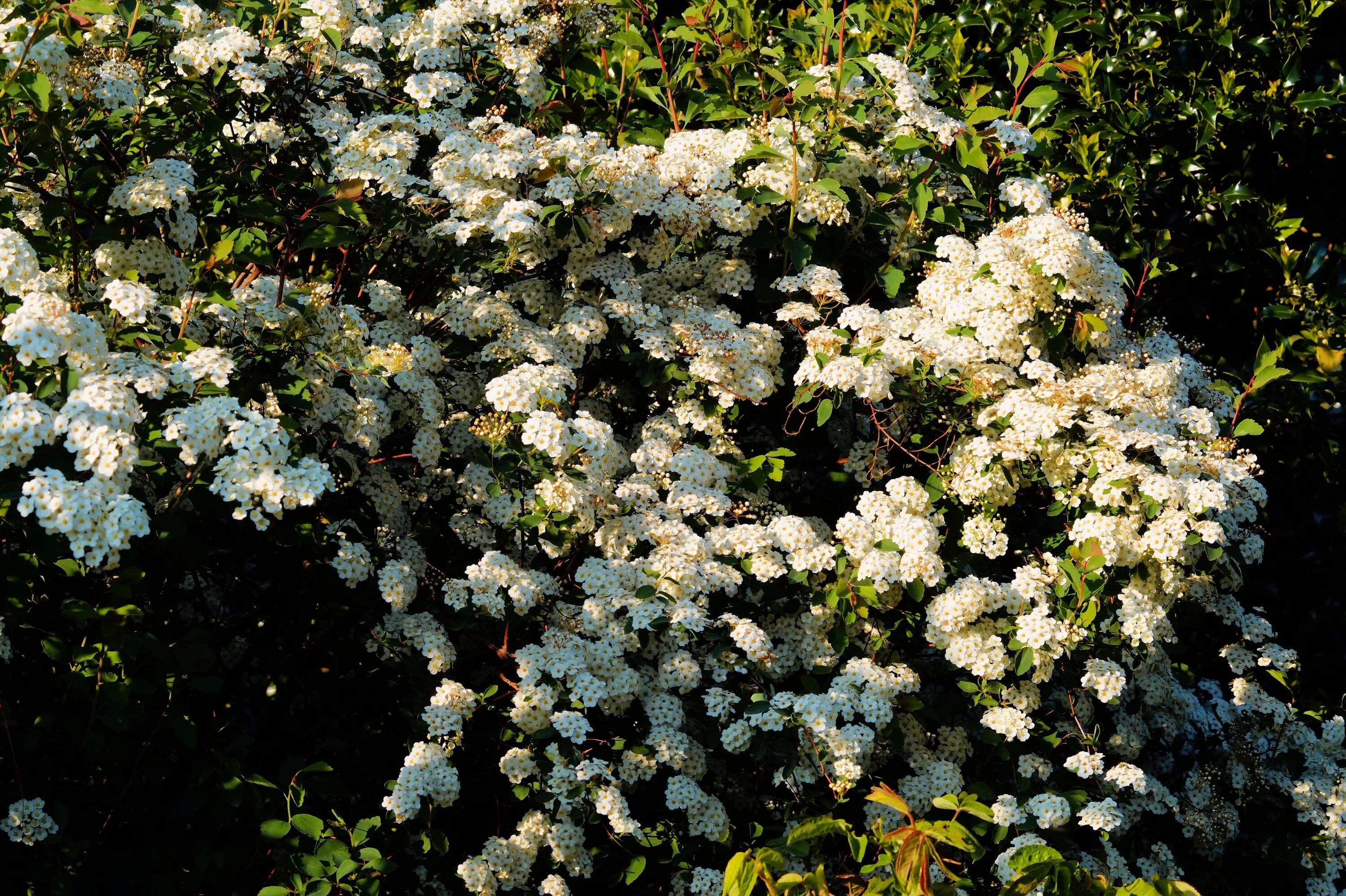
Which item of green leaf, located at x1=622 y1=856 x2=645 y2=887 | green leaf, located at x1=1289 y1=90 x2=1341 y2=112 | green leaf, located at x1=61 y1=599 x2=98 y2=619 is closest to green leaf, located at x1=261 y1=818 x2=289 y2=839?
green leaf, located at x1=61 y1=599 x2=98 y2=619

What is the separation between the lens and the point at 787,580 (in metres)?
3.44

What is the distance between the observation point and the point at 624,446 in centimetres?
382

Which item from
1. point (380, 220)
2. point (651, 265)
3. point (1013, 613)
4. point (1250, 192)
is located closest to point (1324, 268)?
point (1250, 192)

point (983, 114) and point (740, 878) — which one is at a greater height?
point (983, 114)

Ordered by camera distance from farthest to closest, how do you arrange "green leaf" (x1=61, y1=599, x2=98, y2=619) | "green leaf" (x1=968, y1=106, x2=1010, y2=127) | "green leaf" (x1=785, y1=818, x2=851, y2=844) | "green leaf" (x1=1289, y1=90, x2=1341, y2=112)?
"green leaf" (x1=1289, y1=90, x2=1341, y2=112) → "green leaf" (x1=968, y1=106, x2=1010, y2=127) → "green leaf" (x1=61, y1=599, x2=98, y2=619) → "green leaf" (x1=785, y1=818, x2=851, y2=844)

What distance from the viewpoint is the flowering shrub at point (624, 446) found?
9.36 ft

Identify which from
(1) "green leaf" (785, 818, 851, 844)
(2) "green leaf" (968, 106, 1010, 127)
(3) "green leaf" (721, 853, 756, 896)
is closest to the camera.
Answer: (3) "green leaf" (721, 853, 756, 896)

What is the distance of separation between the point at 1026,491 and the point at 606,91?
202cm

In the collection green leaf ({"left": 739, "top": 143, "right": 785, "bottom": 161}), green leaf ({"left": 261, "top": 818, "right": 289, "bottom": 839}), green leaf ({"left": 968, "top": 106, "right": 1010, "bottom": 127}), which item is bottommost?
green leaf ({"left": 261, "top": 818, "right": 289, "bottom": 839})

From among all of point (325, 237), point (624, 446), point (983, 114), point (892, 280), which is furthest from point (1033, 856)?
point (983, 114)

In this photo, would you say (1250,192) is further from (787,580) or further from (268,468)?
(268,468)

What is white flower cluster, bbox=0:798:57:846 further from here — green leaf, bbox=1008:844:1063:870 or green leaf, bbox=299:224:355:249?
green leaf, bbox=1008:844:1063:870

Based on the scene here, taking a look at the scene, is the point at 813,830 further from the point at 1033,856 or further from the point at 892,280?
the point at 892,280

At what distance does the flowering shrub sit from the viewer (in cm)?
285
